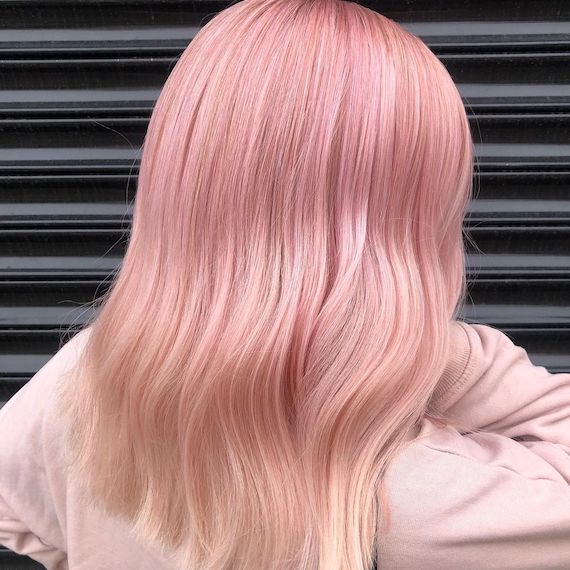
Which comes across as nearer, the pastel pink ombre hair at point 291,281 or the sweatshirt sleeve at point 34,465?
the pastel pink ombre hair at point 291,281

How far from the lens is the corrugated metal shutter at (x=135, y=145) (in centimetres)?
203

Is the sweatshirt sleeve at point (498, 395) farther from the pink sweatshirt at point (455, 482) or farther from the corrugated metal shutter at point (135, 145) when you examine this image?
the corrugated metal shutter at point (135, 145)

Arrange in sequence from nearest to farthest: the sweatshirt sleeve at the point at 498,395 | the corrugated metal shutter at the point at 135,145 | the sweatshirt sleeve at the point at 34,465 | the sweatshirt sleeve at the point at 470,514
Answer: the sweatshirt sleeve at the point at 470,514, the sweatshirt sleeve at the point at 498,395, the sweatshirt sleeve at the point at 34,465, the corrugated metal shutter at the point at 135,145

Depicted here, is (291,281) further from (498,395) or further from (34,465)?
(34,465)

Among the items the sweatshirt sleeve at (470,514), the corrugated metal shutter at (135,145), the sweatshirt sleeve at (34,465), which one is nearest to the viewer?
the sweatshirt sleeve at (470,514)

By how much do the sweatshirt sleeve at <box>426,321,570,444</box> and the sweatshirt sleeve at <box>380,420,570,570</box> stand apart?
155mm

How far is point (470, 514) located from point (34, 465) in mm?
815

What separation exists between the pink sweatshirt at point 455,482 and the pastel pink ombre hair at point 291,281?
7 cm

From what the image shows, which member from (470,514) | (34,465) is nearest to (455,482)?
(470,514)

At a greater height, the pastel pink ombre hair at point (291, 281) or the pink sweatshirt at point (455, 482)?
the pastel pink ombre hair at point (291, 281)

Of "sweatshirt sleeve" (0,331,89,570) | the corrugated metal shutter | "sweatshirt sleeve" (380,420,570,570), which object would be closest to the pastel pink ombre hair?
"sweatshirt sleeve" (380,420,570,570)

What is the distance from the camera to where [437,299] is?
1.07 m

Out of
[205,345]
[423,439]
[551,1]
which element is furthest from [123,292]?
[551,1]

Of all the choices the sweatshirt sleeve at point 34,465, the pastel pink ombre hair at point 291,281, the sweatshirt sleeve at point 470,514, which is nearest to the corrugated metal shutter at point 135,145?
the sweatshirt sleeve at point 34,465
